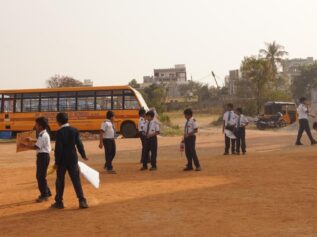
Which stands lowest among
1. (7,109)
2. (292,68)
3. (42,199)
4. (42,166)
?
(42,199)

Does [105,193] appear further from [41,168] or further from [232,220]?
[232,220]

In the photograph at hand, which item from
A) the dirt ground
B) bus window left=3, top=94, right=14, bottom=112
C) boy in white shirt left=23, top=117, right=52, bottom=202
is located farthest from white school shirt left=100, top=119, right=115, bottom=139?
bus window left=3, top=94, right=14, bottom=112

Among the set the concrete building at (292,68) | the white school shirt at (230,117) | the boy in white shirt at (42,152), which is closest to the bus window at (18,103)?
the white school shirt at (230,117)

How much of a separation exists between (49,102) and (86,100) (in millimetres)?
Answer: 2133

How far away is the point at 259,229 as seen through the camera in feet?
21.3

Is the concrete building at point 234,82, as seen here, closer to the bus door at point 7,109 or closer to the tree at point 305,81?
the tree at point 305,81

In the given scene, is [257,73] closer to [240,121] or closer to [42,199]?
[240,121]

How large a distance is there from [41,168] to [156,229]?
3.40 m

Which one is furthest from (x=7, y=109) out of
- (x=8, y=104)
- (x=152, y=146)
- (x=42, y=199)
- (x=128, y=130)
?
(x=42, y=199)

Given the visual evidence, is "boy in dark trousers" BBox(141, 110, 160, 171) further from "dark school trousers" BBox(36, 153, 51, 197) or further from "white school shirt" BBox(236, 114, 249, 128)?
"dark school trousers" BBox(36, 153, 51, 197)

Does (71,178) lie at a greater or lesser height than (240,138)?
lesser

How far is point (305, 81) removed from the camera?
2874 inches

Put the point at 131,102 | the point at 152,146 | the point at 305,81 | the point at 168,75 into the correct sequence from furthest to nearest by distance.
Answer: the point at 168,75, the point at 305,81, the point at 131,102, the point at 152,146

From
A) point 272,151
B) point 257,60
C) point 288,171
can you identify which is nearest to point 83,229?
point 288,171
